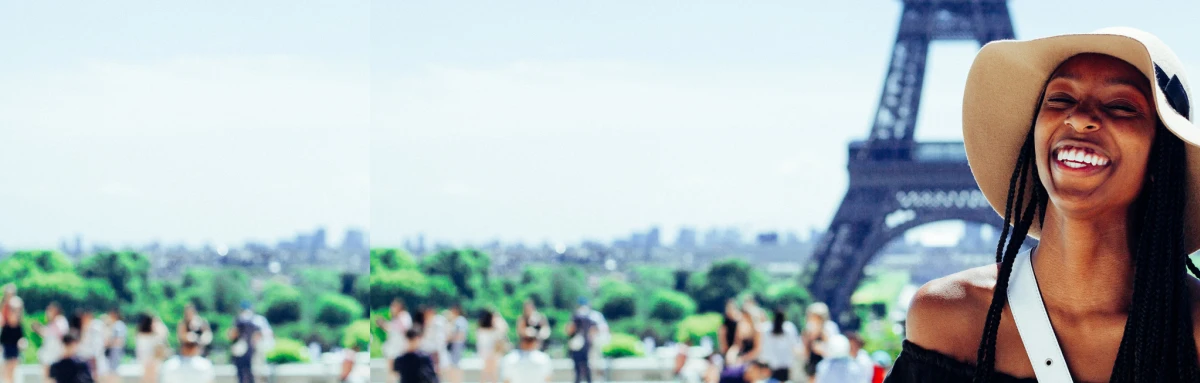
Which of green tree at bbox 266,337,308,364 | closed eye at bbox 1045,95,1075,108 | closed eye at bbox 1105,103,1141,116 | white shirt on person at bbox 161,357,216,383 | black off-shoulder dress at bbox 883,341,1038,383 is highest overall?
closed eye at bbox 1045,95,1075,108

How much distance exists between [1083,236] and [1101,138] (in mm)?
116

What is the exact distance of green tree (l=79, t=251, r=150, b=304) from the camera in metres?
15.6

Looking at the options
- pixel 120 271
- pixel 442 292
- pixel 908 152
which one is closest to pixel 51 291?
pixel 120 271

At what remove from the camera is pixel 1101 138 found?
47.8 inches

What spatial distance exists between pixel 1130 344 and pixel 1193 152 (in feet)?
0.67

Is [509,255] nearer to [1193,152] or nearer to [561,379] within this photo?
[561,379]

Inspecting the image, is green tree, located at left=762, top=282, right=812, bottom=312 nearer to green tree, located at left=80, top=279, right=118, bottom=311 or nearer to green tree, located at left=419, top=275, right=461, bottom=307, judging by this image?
green tree, located at left=419, top=275, right=461, bottom=307

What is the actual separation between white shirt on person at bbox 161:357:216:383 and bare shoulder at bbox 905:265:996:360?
215 inches

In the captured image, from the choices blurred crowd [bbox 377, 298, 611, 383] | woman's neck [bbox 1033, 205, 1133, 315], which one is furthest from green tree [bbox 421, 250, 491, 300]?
woman's neck [bbox 1033, 205, 1133, 315]

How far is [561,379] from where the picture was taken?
39.0ft

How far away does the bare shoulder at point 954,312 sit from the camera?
4.38ft

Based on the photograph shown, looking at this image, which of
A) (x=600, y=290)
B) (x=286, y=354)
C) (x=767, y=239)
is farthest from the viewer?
(x=767, y=239)

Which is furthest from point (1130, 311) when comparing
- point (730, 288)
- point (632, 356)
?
point (730, 288)

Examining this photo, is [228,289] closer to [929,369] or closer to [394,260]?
[394,260]
